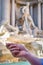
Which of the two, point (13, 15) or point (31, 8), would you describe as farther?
point (31, 8)

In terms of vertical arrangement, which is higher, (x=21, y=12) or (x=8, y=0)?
(x=8, y=0)

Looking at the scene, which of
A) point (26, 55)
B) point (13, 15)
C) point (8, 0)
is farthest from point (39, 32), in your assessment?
point (26, 55)

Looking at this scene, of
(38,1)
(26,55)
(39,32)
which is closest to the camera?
(26,55)

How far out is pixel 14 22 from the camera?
39.6ft

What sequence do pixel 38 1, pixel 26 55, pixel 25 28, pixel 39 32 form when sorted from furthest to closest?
pixel 38 1 < pixel 39 32 < pixel 25 28 < pixel 26 55

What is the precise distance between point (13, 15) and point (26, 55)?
11.5 m

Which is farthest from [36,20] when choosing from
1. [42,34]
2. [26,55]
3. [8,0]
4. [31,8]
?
[26,55]

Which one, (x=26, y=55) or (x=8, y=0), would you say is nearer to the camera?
(x=26, y=55)

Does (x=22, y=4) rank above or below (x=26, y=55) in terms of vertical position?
above

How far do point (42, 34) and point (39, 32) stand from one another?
0.92ft

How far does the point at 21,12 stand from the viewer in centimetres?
1227

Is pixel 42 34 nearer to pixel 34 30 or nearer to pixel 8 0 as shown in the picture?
pixel 34 30

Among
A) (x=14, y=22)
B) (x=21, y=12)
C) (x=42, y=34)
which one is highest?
(x=21, y=12)

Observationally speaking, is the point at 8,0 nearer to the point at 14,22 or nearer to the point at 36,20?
the point at 14,22
